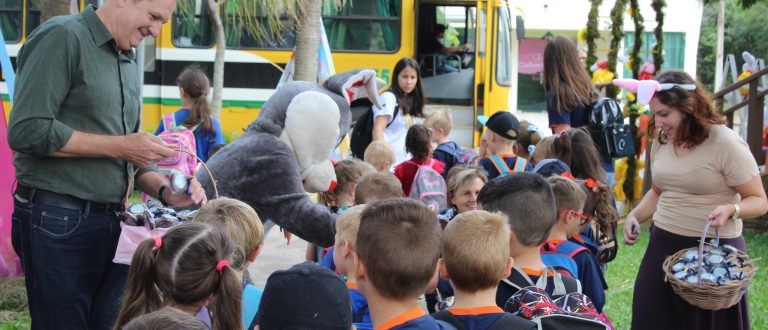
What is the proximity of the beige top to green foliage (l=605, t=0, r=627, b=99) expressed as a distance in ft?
20.0

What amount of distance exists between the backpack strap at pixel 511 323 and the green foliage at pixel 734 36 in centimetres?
3781

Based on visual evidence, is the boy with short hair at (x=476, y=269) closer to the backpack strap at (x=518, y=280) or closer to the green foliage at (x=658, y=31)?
the backpack strap at (x=518, y=280)

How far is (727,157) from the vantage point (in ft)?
14.4

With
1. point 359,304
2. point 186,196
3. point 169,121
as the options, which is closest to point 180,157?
point 169,121

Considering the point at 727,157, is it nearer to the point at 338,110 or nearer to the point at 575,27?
the point at 338,110

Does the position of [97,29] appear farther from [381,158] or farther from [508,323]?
[381,158]

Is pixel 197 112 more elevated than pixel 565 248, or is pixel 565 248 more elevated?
pixel 197 112

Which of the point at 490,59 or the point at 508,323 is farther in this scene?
the point at 490,59

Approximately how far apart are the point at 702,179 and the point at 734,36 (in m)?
39.2

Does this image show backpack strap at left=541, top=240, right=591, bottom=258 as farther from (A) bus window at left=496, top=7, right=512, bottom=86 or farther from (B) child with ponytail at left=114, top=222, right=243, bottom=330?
(A) bus window at left=496, top=7, right=512, bottom=86

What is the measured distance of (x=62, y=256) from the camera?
11.2ft

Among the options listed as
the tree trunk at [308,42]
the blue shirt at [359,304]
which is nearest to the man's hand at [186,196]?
the blue shirt at [359,304]

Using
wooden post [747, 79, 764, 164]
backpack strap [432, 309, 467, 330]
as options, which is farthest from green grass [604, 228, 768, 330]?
backpack strap [432, 309, 467, 330]

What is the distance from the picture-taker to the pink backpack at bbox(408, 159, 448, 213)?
5.80m
